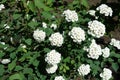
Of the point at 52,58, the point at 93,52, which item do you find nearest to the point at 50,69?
the point at 52,58

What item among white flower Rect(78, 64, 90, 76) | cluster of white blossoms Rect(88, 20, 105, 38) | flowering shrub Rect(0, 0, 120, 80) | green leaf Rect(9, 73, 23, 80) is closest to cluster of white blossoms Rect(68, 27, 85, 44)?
flowering shrub Rect(0, 0, 120, 80)

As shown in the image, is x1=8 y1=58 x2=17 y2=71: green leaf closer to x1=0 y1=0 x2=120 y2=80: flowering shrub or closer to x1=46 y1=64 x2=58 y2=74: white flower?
x1=0 y1=0 x2=120 y2=80: flowering shrub

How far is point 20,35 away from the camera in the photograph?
3.00 m

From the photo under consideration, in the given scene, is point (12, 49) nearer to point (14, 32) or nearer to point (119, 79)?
point (14, 32)

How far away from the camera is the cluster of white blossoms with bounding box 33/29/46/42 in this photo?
108 inches

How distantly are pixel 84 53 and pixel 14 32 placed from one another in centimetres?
75

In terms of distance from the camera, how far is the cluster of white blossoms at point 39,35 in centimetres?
274

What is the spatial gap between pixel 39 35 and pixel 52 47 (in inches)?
7.4

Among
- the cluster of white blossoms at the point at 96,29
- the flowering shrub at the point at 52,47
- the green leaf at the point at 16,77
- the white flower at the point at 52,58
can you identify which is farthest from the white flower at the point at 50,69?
the cluster of white blossoms at the point at 96,29

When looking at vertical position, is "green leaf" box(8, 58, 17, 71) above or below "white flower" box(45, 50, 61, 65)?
below

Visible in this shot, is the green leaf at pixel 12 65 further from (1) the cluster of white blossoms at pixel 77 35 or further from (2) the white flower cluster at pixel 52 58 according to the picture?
(1) the cluster of white blossoms at pixel 77 35

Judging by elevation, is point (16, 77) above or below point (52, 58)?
below

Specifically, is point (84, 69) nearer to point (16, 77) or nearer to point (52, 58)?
point (52, 58)

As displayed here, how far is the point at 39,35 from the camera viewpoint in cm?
273
